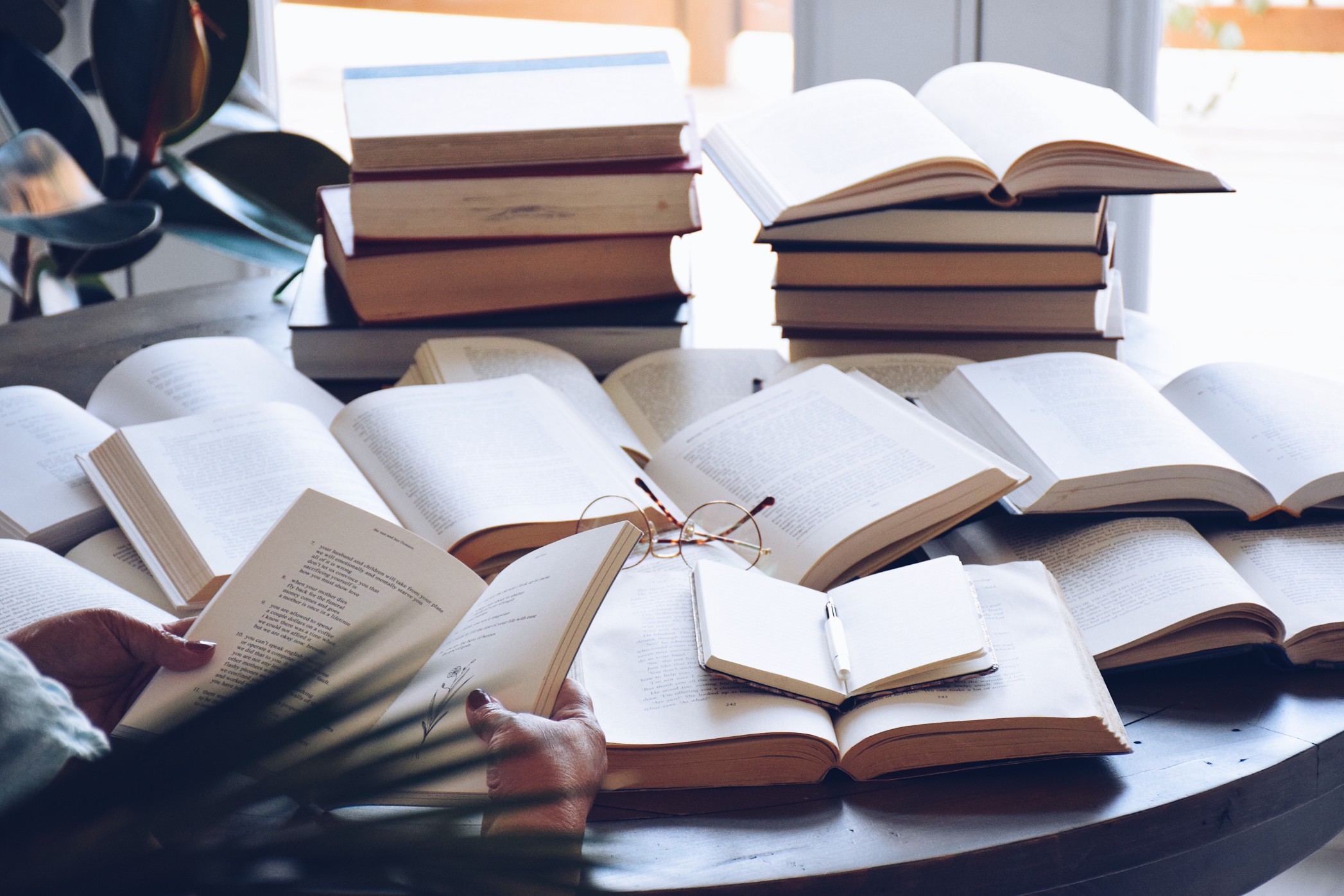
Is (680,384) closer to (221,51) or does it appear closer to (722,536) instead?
(722,536)

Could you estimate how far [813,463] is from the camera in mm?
961

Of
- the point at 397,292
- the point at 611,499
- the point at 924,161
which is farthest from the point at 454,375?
the point at 924,161

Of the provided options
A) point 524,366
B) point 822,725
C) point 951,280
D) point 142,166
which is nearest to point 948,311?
point 951,280

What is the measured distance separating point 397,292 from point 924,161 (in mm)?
567

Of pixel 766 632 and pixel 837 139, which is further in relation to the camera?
pixel 837 139

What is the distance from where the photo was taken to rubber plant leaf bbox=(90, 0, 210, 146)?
1.80 meters

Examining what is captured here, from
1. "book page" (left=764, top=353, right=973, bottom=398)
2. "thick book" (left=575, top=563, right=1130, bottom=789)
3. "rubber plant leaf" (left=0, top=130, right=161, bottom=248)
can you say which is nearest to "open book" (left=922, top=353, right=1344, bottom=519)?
"book page" (left=764, top=353, right=973, bottom=398)

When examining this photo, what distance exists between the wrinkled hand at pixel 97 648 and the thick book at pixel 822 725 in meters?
0.23

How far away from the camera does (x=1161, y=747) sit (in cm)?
73

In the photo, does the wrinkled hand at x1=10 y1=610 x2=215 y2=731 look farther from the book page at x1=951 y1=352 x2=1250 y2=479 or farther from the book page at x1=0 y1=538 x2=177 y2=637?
the book page at x1=951 y1=352 x2=1250 y2=479

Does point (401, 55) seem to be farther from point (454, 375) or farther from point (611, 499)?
point (611, 499)

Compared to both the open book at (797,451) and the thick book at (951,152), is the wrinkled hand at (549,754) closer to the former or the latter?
the open book at (797,451)

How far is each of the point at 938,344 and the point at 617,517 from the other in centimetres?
54

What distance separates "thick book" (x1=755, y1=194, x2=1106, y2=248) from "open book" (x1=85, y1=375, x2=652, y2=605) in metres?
0.34
